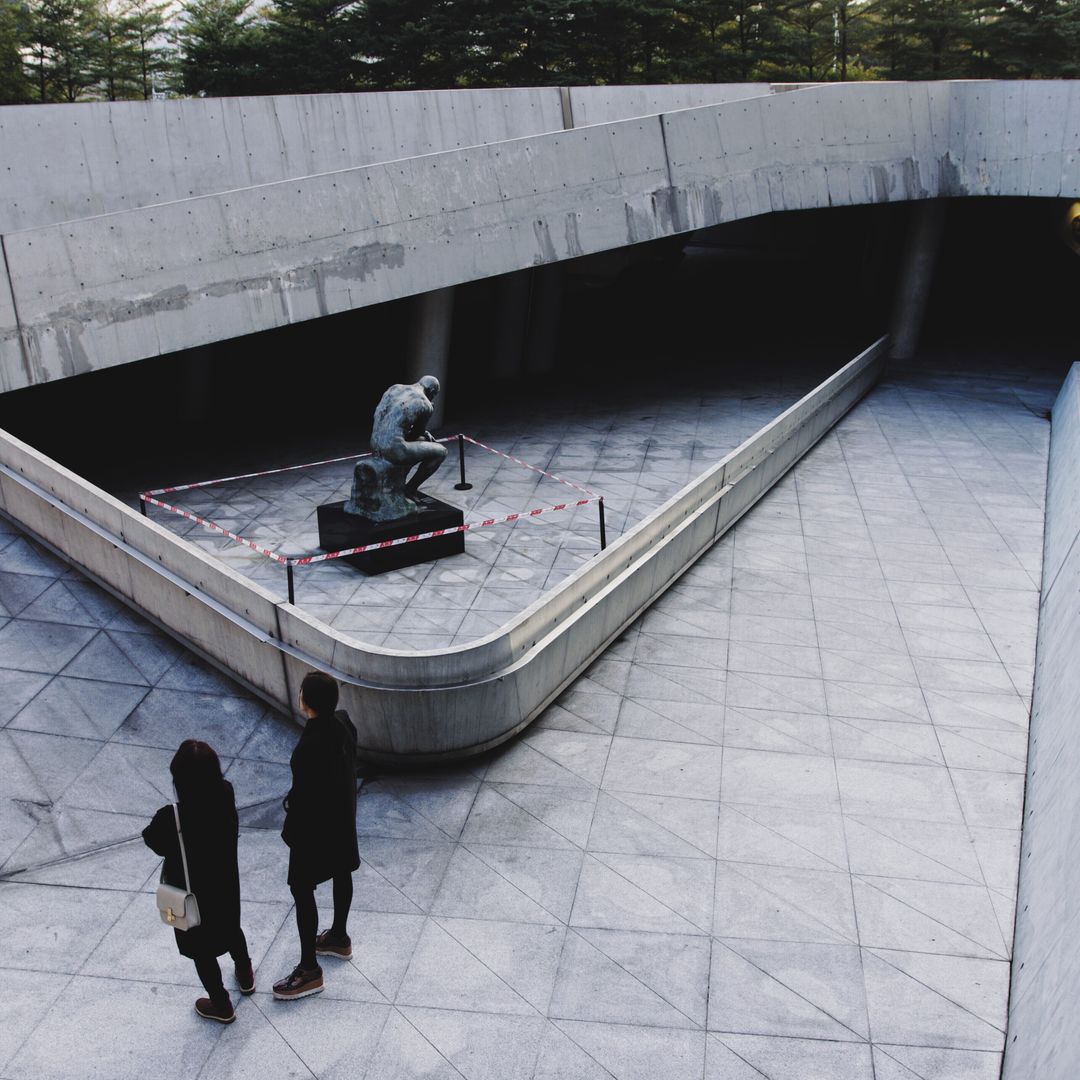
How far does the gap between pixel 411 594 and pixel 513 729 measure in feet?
10.2

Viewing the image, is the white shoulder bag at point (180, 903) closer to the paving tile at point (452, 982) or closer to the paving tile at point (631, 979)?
the paving tile at point (452, 982)

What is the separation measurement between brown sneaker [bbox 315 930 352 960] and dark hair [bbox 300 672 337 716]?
1.37 m

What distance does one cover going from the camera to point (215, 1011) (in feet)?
16.7

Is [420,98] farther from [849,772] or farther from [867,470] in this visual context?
[849,772]

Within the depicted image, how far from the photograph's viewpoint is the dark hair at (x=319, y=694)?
495 cm

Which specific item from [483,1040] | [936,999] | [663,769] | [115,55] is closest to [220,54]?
[115,55]

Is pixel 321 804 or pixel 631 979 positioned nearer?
pixel 321 804

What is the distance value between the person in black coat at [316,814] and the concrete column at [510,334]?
1600cm

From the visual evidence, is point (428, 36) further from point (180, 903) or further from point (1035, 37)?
point (180, 903)

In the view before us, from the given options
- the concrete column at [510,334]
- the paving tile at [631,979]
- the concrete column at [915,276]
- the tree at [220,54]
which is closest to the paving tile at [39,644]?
the paving tile at [631,979]

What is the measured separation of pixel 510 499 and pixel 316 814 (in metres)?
9.26

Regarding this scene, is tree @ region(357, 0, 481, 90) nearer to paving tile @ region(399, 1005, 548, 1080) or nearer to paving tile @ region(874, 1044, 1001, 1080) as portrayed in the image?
paving tile @ region(399, 1005, 548, 1080)

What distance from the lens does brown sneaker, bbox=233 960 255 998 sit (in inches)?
205

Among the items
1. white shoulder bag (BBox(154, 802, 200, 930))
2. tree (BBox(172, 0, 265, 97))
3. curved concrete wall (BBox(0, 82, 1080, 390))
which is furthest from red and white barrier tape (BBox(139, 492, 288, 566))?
tree (BBox(172, 0, 265, 97))
